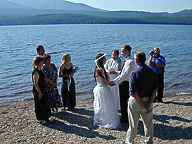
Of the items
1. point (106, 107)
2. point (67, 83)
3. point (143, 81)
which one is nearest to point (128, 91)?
point (106, 107)

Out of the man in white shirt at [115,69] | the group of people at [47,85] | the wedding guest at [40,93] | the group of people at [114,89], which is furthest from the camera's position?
the man in white shirt at [115,69]

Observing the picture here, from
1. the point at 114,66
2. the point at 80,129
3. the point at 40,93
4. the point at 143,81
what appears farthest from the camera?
the point at 114,66

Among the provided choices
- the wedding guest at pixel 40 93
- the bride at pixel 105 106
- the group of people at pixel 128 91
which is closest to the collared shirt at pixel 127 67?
the group of people at pixel 128 91

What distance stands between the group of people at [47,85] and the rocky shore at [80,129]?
408 millimetres

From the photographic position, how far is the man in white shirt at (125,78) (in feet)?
22.6

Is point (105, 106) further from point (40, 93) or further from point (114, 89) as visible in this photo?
point (40, 93)

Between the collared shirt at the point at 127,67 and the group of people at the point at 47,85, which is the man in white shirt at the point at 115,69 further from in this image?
the group of people at the point at 47,85

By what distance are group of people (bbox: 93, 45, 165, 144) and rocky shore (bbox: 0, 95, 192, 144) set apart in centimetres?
50

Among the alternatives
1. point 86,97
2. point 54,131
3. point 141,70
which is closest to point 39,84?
point 54,131

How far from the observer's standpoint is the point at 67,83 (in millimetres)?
9305

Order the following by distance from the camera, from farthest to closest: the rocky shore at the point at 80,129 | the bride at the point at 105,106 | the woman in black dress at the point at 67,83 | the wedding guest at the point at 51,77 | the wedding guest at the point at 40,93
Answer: the woman in black dress at the point at 67,83 < the wedding guest at the point at 51,77 < the wedding guest at the point at 40,93 < the bride at the point at 105,106 < the rocky shore at the point at 80,129

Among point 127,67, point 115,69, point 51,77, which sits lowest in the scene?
point 51,77

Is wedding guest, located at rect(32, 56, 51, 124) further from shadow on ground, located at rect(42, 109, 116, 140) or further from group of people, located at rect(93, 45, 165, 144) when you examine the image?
group of people, located at rect(93, 45, 165, 144)

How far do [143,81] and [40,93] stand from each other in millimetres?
3898
